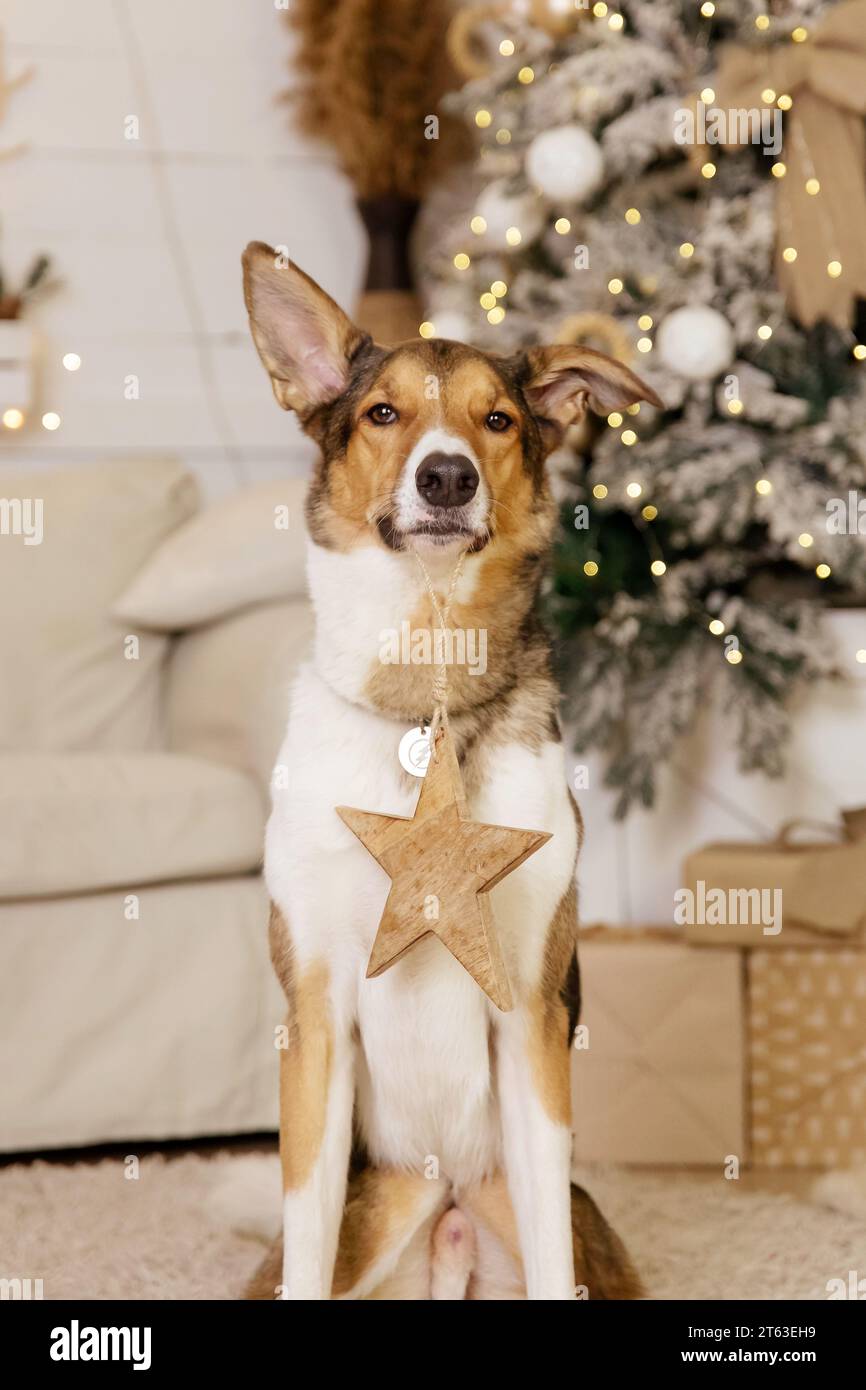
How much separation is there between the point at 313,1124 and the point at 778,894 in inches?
48.2

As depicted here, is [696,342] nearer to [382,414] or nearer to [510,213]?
[510,213]

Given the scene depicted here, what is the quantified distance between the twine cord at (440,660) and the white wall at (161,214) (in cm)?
248

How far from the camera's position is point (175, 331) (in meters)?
3.85

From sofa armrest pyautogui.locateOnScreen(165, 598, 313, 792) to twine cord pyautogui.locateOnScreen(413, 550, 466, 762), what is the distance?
2.75ft

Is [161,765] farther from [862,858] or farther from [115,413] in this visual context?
[115,413]

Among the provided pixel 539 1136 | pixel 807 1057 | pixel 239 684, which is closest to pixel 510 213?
pixel 239 684

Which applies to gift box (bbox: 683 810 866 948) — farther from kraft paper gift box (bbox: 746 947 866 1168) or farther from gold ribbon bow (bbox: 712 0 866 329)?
gold ribbon bow (bbox: 712 0 866 329)

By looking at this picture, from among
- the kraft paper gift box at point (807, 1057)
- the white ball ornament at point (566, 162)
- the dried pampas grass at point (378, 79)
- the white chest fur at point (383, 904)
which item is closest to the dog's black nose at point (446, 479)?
the white chest fur at point (383, 904)

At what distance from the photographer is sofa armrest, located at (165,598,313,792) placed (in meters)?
2.43

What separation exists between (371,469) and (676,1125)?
144 cm

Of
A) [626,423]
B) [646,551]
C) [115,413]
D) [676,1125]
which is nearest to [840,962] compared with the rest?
[676,1125]

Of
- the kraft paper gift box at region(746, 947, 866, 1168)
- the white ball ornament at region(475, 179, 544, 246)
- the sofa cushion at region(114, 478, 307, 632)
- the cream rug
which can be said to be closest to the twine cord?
the cream rug

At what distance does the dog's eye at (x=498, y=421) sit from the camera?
5.03 ft

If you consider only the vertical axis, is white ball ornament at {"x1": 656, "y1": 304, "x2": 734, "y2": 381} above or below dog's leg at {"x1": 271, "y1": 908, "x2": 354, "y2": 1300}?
above
